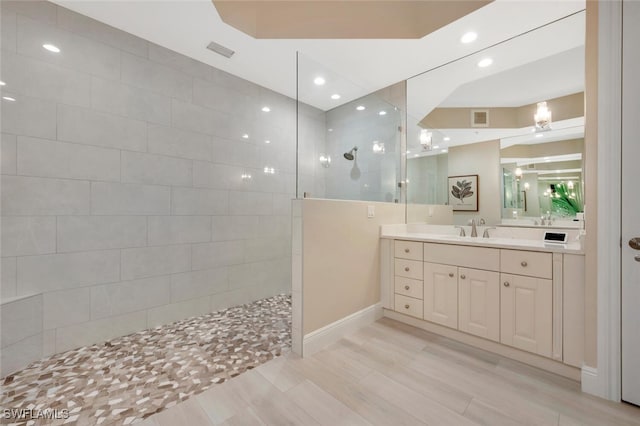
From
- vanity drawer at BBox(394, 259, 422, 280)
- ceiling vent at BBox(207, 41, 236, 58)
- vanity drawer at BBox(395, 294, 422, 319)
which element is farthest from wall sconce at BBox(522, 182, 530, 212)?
ceiling vent at BBox(207, 41, 236, 58)

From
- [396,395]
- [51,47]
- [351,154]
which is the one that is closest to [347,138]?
[351,154]

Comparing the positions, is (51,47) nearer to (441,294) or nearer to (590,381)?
(441,294)

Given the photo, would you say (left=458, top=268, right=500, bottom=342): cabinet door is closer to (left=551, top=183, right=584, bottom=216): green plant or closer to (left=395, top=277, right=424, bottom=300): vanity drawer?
(left=395, top=277, right=424, bottom=300): vanity drawer

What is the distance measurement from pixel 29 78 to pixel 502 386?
3.81 meters

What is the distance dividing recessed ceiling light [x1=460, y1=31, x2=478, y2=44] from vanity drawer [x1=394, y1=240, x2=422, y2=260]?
1.80 metres

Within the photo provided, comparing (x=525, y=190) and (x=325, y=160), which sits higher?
(x=325, y=160)

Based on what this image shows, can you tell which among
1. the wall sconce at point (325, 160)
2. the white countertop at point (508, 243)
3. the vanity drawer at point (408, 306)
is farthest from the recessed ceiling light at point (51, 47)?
the vanity drawer at point (408, 306)

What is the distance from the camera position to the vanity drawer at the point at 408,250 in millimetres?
2410

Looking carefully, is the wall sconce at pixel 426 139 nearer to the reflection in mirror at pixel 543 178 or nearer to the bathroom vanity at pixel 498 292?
the reflection in mirror at pixel 543 178

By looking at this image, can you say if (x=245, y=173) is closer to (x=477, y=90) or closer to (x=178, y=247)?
(x=178, y=247)

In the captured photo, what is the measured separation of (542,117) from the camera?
219cm

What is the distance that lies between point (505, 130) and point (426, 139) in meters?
0.72

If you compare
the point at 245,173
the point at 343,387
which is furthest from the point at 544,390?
the point at 245,173

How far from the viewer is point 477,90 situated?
2572 mm
